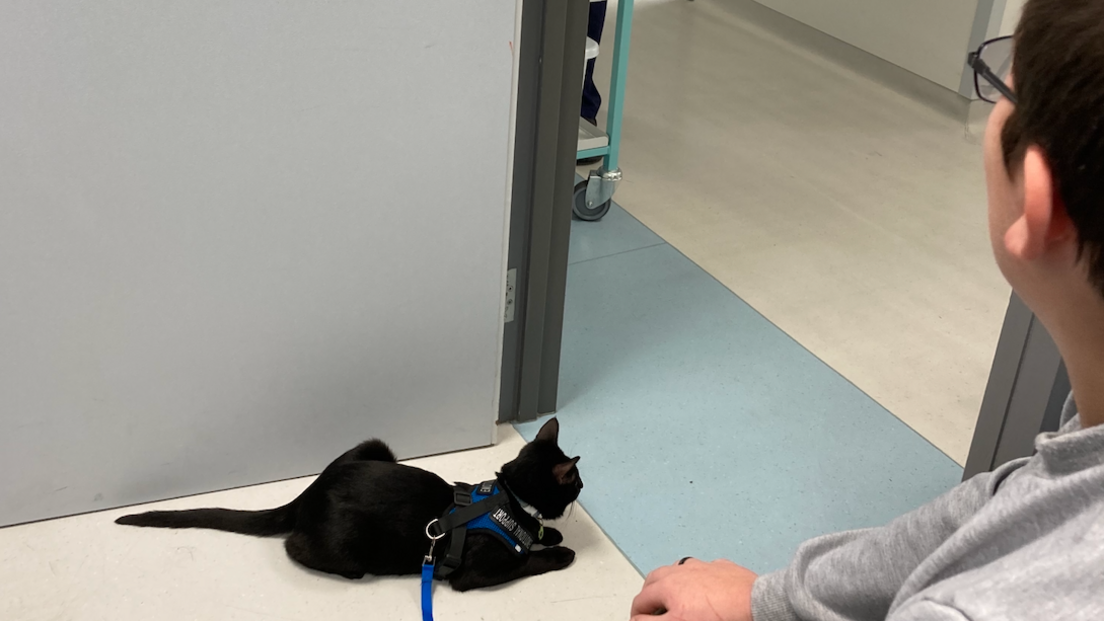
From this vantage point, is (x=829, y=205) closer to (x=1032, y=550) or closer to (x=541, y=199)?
(x=541, y=199)

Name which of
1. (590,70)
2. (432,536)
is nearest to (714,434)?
(432,536)

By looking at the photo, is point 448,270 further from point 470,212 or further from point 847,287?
point 847,287

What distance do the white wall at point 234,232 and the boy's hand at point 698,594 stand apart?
72 cm

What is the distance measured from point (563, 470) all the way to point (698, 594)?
532 mm

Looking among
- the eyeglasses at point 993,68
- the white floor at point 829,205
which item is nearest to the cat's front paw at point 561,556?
the white floor at point 829,205

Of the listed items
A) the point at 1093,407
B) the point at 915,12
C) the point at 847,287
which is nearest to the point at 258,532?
the point at 1093,407

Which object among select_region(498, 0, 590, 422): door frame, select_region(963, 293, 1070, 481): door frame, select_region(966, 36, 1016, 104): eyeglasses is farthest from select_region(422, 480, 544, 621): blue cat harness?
select_region(966, 36, 1016, 104): eyeglasses

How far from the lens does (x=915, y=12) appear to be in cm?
354

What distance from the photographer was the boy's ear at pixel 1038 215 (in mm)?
497

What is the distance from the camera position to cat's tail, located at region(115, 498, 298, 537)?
1.44 metres

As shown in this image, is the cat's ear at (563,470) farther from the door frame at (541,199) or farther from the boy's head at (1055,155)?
the boy's head at (1055,155)

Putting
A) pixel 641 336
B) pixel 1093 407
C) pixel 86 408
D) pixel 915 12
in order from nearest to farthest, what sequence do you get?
pixel 1093 407 → pixel 86 408 → pixel 641 336 → pixel 915 12

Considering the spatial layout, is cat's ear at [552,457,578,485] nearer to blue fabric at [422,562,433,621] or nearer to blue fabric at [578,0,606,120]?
blue fabric at [422,562,433,621]

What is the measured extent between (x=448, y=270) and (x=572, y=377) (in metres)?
0.50
